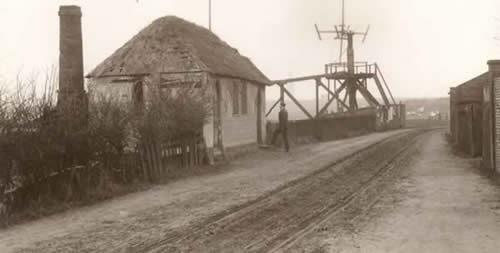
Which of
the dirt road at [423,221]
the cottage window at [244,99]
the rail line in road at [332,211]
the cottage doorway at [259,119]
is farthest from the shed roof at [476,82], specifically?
the cottage doorway at [259,119]

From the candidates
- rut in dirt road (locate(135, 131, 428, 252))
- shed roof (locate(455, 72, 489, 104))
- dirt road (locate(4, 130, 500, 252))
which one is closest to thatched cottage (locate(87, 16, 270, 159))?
dirt road (locate(4, 130, 500, 252))

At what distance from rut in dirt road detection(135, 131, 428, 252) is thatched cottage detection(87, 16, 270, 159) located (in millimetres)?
5774

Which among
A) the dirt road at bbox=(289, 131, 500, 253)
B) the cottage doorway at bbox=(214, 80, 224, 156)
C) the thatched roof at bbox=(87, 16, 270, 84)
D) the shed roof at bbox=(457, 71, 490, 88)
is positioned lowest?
the dirt road at bbox=(289, 131, 500, 253)

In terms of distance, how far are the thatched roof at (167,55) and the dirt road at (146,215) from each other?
5.00 m

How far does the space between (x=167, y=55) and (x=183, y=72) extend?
120 cm

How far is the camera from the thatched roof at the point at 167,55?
19.6 metres

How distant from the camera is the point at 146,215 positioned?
1005 centimetres

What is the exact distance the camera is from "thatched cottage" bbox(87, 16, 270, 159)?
19.3 m

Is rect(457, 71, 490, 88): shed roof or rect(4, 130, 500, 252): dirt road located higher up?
rect(457, 71, 490, 88): shed roof

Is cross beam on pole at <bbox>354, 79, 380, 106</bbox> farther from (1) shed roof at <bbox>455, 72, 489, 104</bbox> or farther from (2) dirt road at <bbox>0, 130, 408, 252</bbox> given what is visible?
(2) dirt road at <bbox>0, 130, 408, 252</bbox>

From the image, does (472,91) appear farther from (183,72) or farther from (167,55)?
(167,55)

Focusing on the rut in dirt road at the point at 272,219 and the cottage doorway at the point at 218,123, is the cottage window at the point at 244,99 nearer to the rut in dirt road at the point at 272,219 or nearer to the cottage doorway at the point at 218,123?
the cottage doorway at the point at 218,123

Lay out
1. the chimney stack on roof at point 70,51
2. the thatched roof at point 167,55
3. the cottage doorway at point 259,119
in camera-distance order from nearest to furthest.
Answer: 1. the chimney stack on roof at point 70,51
2. the thatched roof at point 167,55
3. the cottage doorway at point 259,119

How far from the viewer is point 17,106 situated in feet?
34.0
